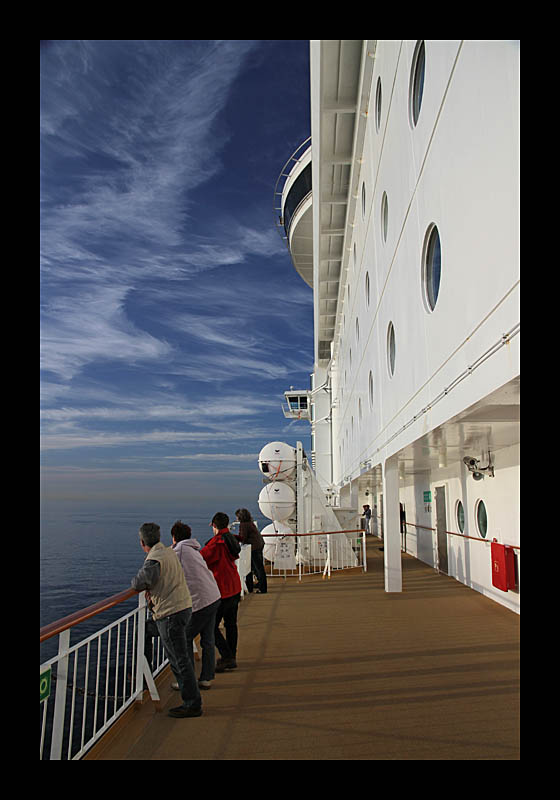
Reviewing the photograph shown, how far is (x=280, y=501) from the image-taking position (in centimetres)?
1652

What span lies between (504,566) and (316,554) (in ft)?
21.8

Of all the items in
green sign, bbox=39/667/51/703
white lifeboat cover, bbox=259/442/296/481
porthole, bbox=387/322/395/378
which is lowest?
green sign, bbox=39/667/51/703

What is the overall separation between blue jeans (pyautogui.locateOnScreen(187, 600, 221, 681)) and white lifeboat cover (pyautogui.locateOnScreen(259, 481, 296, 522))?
38.1ft

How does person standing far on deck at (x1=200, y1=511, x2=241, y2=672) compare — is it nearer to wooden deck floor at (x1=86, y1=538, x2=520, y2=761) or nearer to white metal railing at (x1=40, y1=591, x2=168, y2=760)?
wooden deck floor at (x1=86, y1=538, x2=520, y2=761)

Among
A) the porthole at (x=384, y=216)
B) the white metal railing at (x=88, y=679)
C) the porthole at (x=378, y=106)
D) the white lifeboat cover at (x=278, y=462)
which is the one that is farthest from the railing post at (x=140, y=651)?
the white lifeboat cover at (x=278, y=462)

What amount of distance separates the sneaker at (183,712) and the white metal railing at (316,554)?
742 centimetres

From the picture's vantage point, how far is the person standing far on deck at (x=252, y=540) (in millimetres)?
8797

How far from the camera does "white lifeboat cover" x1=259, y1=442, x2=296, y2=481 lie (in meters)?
17.0

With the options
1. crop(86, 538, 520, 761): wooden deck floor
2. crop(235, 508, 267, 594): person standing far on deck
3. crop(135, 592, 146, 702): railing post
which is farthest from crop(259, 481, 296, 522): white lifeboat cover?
crop(135, 592, 146, 702): railing post

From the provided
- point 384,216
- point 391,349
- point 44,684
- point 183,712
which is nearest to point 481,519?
point 391,349

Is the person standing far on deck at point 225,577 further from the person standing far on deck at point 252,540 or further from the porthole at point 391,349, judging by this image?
the porthole at point 391,349
